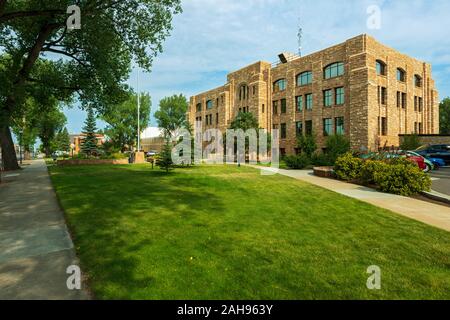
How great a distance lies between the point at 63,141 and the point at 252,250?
91.3 meters

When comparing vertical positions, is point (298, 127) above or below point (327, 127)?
above

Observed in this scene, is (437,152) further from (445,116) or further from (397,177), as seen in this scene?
(445,116)

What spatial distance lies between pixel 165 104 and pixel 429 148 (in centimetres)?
6415

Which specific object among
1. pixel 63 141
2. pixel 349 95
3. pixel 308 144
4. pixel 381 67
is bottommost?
pixel 308 144

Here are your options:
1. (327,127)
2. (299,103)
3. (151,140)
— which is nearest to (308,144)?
(327,127)

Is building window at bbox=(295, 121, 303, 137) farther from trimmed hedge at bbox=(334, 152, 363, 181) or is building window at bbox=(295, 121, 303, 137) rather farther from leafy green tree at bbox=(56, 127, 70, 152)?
leafy green tree at bbox=(56, 127, 70, 152)

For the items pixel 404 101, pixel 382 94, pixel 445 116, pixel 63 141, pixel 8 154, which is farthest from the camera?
pixel 63 141

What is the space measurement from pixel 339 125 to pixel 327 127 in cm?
174

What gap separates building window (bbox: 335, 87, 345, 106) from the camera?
1320 inches

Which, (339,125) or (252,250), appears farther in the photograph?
(339,125)

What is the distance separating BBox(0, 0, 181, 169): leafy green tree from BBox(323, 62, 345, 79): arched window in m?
23.7

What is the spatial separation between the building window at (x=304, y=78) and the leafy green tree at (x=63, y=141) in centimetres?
6881

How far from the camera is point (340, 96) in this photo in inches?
1335

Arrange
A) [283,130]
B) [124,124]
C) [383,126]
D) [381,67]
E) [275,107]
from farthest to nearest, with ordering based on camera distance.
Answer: [124,124]
[275,107]
[283,130]
[381,67]
[383,126]
